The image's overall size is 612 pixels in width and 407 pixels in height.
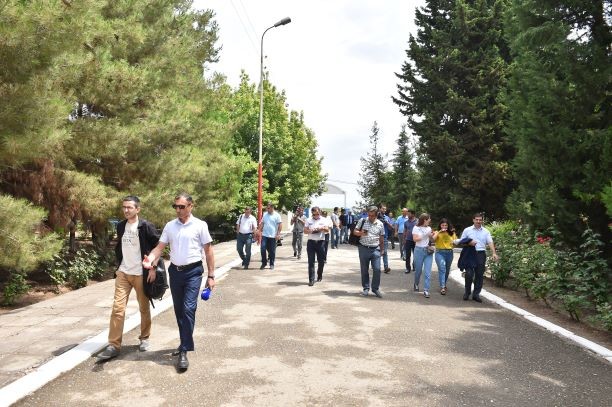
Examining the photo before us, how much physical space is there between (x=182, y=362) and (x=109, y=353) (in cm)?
98

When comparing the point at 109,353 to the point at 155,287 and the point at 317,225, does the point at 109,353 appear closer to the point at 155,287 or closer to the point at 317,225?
the point at 155,287

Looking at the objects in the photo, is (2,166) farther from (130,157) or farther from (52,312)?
(130,157)

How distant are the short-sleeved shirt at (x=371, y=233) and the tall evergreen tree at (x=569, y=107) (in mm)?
3616

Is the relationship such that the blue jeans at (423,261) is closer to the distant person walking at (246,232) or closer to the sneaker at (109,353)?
the distant person walking at (246,232)

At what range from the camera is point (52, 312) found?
809cm

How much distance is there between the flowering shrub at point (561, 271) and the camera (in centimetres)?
775

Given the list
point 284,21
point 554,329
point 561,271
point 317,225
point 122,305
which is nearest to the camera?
point 122,305

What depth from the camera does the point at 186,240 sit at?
560 centimetres

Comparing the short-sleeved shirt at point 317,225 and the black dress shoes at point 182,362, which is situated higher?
the short-sleeved shirt at point 317,225

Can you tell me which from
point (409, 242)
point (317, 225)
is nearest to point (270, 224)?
point (317, 225)

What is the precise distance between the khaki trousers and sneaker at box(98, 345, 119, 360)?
0.05 meters

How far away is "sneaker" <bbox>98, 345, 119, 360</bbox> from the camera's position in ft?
18.1

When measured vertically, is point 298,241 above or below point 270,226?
below

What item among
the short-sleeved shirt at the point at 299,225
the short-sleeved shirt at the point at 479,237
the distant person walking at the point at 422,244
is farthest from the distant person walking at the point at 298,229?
the short-sleeved shirt at the point at 479,237
